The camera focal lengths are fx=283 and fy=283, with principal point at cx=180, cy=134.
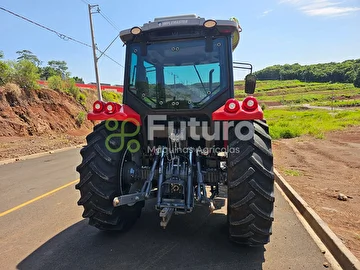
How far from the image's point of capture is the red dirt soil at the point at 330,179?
4293mm

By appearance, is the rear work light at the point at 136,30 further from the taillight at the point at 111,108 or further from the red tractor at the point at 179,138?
the taillight at the point at 111,108

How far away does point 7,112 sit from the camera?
16.7 meters

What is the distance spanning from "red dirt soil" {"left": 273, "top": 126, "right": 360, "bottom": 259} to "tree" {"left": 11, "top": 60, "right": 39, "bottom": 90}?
16.5 m

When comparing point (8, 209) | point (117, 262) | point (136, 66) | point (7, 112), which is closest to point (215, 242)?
point (117, 262)

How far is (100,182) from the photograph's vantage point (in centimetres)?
368

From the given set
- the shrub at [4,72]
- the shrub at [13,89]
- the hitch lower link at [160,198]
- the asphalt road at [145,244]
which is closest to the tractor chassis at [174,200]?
the hitch lower link at [160,198]

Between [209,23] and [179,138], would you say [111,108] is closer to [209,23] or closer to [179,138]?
[179,138]

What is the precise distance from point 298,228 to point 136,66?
3470 millimetres

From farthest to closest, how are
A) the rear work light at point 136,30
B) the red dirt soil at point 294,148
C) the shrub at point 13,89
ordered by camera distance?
1. the shrub at point 13,89
2. the red dirt soil at point 294,148
3. the rear work light at point 136,30

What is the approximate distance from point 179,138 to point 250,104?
3.65ft

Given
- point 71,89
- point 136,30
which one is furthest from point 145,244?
point 71,89

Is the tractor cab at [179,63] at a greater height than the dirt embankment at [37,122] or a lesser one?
greater

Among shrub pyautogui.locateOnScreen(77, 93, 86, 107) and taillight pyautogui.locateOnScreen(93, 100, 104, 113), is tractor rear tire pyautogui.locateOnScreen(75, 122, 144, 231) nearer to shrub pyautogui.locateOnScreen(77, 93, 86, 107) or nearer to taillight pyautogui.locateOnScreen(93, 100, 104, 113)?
taillight pyautogui.locateOnScreen(93, 100, 104, 113)

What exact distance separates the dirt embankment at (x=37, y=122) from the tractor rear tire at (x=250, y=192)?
11497 mm
